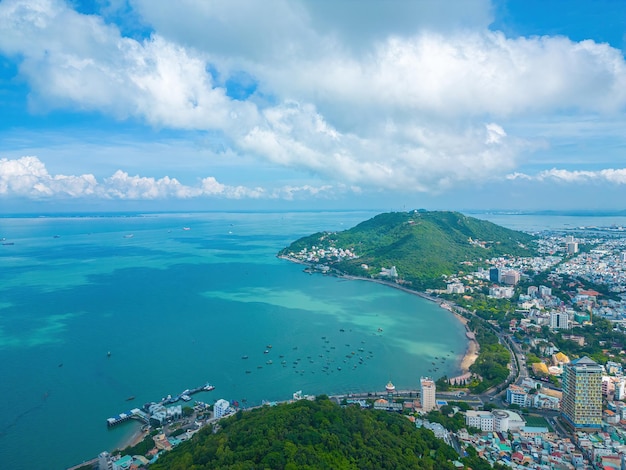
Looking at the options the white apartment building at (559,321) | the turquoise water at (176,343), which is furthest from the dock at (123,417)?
the white apartment building at (559,321)

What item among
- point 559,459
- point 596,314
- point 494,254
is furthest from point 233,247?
point 559,459

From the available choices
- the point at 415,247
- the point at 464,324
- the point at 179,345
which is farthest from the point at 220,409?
the point at 415,247

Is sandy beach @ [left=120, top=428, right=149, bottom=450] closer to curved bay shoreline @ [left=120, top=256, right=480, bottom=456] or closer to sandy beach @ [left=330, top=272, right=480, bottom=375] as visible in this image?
curved bay shoreline @ [left=120, top=256, right=480, bottom=456]

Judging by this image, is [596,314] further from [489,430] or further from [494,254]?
[494,254]

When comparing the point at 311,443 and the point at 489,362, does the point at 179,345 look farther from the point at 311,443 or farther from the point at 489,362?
the point at 489,362

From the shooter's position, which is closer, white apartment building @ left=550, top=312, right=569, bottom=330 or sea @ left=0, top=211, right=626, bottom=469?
sea @ left=0, top=211, right=626, bottom=469

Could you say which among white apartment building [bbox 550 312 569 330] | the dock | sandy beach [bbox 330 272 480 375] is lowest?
the dock

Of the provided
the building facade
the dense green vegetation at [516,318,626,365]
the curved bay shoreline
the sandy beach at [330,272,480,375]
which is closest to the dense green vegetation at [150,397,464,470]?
the curved bay shoreline
